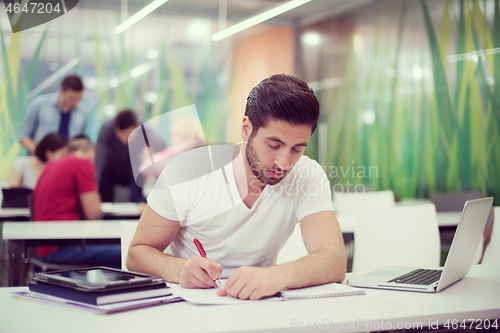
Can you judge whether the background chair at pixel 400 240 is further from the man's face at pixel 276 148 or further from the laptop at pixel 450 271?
the man's face at pixel 276 148

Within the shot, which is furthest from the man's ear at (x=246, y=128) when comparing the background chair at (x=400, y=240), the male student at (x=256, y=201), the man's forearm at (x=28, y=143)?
the man's forearm at (x=28, y=143)

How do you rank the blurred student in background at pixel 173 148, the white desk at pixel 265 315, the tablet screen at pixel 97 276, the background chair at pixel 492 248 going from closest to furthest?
the white desk at pixel 265 315
the tablet screen at pixel 97 276
the blurred student in background at pixel 173 148
the background chair at pixel 492 248

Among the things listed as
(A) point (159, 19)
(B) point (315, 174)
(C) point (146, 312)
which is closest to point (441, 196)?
(B) point (315, 174)

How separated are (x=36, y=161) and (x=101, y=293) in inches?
139

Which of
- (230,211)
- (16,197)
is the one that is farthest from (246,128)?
(16,197)

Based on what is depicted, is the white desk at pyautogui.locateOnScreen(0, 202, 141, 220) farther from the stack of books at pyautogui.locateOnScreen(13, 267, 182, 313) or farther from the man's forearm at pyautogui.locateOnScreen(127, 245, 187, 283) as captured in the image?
the stack of books at pyautogui.locateOnScreen(13, 267, 182, 313)

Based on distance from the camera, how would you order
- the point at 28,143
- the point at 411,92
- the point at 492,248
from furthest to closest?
1. the point at 411,92
2. the point at 28,143
3. the point at 492,248

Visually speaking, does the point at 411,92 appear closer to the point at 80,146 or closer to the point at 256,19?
the point at 256,19

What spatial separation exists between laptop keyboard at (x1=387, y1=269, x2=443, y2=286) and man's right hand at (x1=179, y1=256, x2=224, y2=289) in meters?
0.44

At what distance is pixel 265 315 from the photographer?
35.2 inches

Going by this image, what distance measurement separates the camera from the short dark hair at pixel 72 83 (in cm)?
436

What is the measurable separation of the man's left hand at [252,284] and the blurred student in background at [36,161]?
2.86 meters

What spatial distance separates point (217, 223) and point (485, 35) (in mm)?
4187

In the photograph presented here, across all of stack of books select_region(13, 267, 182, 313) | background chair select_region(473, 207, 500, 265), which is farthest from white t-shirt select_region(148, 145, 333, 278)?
background chair select_region(473, 207, 500, 265)
